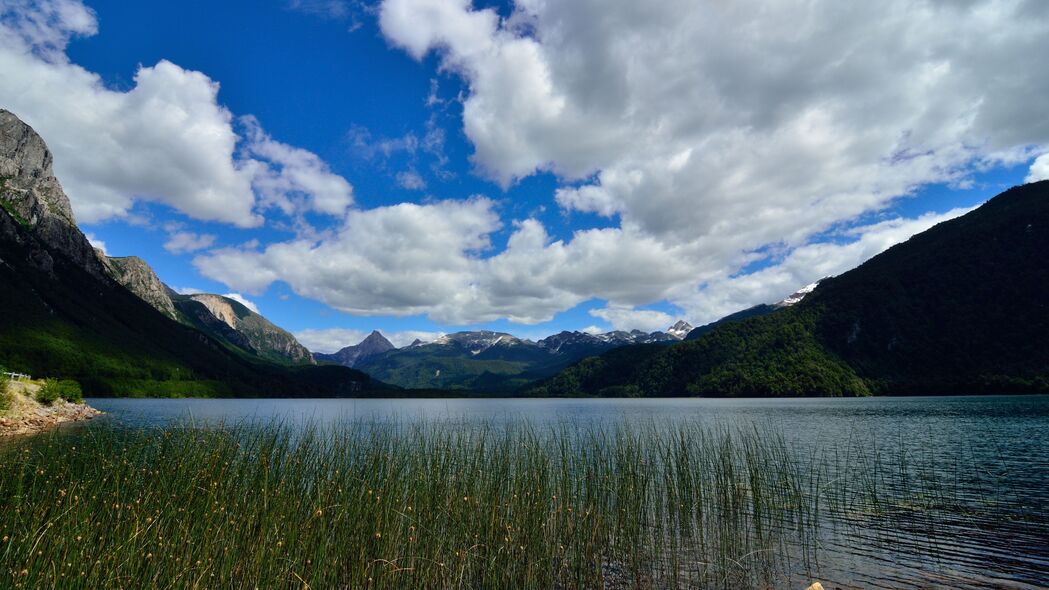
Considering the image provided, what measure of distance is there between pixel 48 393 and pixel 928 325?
7492 inches

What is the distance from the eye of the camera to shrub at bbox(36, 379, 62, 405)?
45578 millimetres

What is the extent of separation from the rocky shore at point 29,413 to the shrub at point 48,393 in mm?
439

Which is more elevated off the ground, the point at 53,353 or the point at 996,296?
Answer: the point at 996,296

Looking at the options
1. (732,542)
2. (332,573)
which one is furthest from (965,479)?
(332,573)

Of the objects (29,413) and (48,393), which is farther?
(48,393)

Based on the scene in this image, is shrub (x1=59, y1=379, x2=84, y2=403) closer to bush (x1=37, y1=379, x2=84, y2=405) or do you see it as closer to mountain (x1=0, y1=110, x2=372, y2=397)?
bush (x1=37, y1=379, x2=84, y2=405)

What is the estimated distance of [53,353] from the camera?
115812 millimetres

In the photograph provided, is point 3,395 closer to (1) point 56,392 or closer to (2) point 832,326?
(1) point 56,392

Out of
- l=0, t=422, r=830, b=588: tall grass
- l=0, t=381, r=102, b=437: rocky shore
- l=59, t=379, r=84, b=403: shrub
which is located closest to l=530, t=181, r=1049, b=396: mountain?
l=0, t=422, r=830, b=588: tall grass

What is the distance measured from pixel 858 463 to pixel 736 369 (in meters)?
148

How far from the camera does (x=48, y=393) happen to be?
46.4 meters

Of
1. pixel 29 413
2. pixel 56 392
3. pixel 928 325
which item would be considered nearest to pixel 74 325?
pixel 56 392

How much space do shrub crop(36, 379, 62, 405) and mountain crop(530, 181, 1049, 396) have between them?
159m

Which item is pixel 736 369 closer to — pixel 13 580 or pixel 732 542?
pixel 732 542
